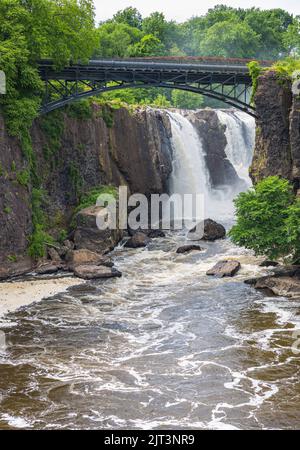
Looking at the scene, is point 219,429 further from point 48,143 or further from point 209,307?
point 48,143

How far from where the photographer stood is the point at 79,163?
127 ft

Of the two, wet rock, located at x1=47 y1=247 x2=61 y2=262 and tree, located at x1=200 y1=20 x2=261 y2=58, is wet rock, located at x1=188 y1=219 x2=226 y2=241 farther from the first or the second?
tree, located at x1=200 y1=20 x2=261 y2=58

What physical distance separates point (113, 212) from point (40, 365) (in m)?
18.2

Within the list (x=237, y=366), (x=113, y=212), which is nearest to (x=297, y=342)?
(x=237, y=366)

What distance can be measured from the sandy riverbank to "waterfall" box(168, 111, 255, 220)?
19975mm

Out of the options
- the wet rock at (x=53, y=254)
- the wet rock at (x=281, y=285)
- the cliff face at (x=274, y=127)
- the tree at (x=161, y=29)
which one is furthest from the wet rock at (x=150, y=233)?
the tree at (x=161, y=29)

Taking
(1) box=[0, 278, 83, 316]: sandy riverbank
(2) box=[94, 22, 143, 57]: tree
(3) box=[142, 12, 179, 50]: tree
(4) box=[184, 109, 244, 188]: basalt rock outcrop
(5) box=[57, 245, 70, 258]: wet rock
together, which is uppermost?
(3) box=[142, 12, 179, 50]: tree

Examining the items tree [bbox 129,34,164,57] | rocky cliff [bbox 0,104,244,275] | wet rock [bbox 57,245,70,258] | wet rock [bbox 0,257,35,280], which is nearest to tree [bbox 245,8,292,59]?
tree [bbox 129,34,164,57]

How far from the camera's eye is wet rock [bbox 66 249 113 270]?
31.8 meters

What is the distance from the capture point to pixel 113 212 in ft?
119

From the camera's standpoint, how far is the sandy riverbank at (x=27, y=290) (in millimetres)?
25345

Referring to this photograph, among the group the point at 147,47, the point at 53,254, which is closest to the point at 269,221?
the point at 53,254

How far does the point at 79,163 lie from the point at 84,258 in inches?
344

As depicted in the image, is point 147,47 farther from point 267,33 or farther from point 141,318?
point 141,318
